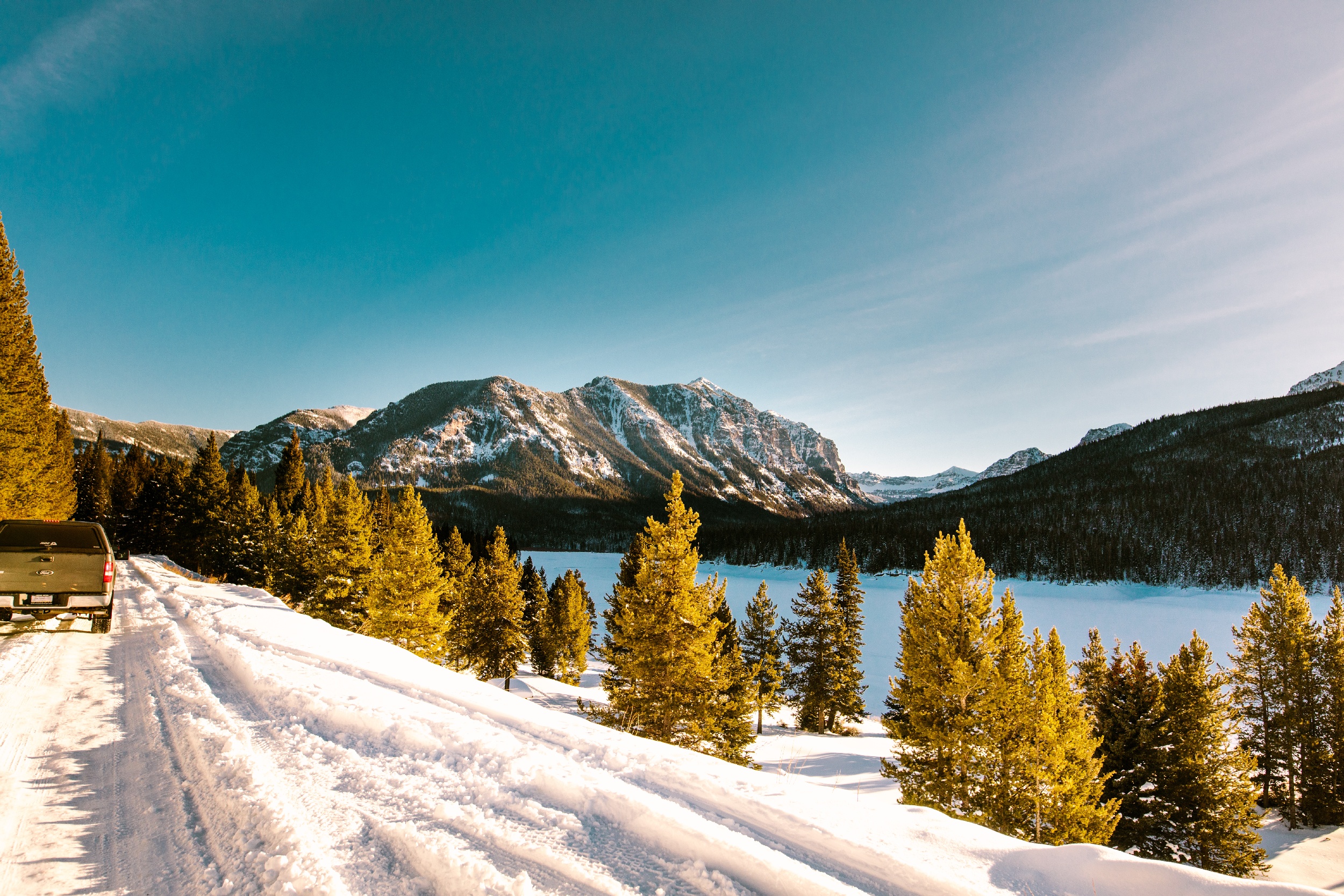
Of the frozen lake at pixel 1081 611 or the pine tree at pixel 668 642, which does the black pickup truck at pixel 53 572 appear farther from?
the frozen lake at pixel 1081 611

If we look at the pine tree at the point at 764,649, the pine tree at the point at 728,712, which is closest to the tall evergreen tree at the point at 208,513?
the pine tree at the point at 764,649

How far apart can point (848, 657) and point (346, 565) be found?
2670 cm

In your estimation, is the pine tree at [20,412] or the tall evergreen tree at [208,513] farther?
the tall evergreen tree at [208,513]

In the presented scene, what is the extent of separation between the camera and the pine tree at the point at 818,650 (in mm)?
28625

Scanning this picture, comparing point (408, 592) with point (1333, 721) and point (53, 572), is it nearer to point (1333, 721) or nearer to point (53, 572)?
point (53, 572)

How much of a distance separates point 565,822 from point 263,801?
244cm

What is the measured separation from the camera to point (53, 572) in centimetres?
998

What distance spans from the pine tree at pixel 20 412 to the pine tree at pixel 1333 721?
166 feet

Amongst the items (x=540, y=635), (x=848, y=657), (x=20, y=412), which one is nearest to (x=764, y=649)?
(x=848, y=657)

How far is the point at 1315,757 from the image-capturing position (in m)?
20.4

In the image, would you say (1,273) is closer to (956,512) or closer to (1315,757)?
(1315,757)

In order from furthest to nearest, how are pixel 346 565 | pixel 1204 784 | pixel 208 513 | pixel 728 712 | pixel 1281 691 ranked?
pixel 208 513 → pixel 346 565 → pixel 1281 691 → pixel 728 712 → pixel 1204 784

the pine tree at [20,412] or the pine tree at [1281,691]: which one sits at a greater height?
the pine tree at [20,412]

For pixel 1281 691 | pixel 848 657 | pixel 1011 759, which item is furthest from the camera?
pixel 848 657
